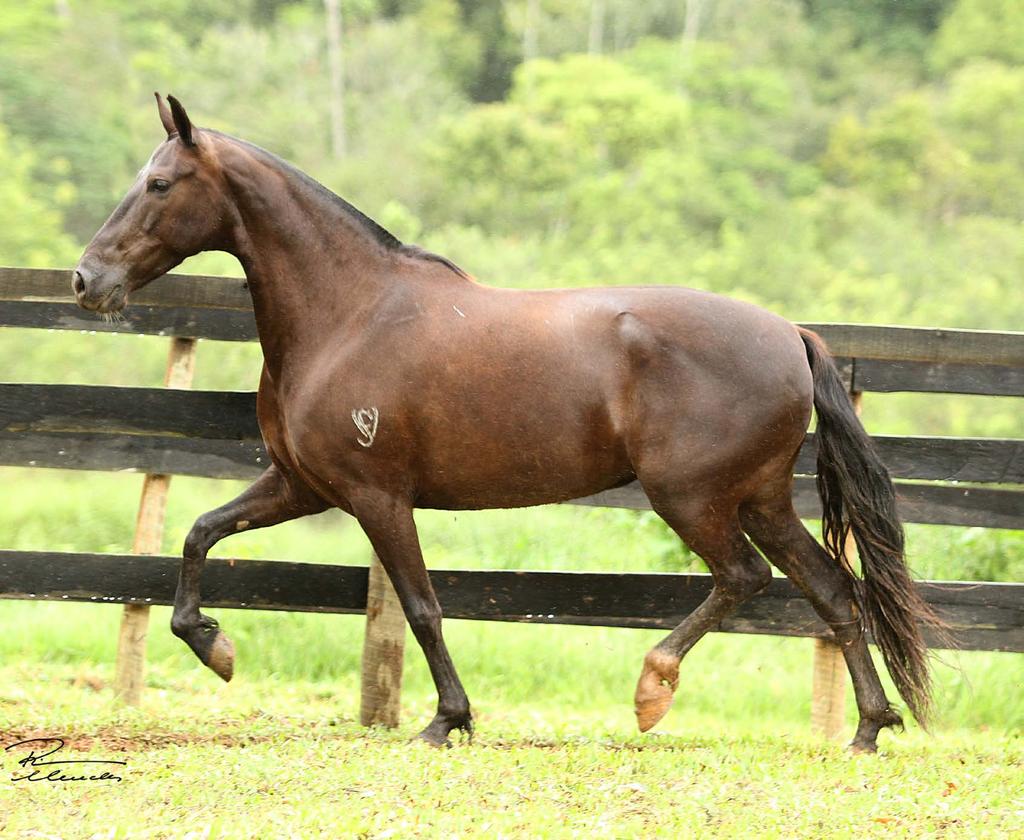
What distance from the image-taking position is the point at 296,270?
475 centimetres

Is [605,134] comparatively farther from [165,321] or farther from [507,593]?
[507,593]

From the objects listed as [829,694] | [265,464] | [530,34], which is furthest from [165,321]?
[530,34]

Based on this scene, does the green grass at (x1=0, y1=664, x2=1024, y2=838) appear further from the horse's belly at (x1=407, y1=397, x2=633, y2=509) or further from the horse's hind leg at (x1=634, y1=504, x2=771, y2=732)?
the horse's belly at (x1=407, y1=397, x2=633, y2=509)

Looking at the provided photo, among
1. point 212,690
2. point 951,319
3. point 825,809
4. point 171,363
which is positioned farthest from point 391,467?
point 951,319

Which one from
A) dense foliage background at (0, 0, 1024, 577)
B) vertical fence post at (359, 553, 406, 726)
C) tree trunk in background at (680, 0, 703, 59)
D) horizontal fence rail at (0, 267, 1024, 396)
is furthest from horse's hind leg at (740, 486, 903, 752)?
tree trunk in background at (680, 0, 703, 59)

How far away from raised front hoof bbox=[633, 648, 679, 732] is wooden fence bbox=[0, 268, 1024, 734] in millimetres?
621

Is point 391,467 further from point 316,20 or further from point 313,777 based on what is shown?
point 316,20

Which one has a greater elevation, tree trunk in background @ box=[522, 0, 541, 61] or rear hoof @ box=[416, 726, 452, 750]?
rear hoof @ box=[416, 726, 452, 750]

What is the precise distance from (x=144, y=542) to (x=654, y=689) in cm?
234

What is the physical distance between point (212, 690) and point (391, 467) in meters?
2.28

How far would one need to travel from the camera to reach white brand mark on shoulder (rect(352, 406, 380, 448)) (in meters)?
4.52

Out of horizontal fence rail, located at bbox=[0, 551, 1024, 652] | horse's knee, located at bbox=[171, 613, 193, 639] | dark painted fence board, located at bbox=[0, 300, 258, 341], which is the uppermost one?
dark painted fence board, located at bbox=[0, 300, 258, 341]

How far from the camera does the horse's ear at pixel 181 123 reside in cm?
437

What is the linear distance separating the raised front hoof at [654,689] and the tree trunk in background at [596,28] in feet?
80.1
